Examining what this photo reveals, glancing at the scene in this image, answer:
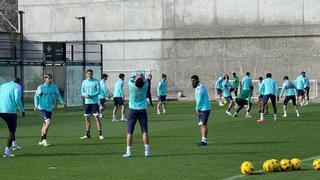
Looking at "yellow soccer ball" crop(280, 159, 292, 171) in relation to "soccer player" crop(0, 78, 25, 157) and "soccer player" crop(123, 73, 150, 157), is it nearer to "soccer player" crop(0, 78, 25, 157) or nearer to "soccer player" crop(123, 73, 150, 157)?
"soccer player" crop(123, 73, 150, 157)

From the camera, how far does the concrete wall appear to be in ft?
175

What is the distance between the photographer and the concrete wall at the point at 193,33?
53.3 meters

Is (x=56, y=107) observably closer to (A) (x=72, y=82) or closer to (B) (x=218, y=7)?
(A) (x=72, y=82)

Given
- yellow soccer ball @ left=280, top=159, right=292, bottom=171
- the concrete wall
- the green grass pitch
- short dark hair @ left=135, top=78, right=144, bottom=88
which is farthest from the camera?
the concrete wall

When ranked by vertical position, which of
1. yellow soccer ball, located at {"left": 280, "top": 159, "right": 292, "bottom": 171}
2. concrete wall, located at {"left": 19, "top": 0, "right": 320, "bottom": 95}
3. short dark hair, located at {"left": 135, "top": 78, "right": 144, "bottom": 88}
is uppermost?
concrete wall, located at {"left": 19, "top": 0, "right": 320, "bottom": 95}

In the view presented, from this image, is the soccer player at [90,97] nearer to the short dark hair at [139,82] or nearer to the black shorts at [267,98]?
the short dark hair at [139,82]

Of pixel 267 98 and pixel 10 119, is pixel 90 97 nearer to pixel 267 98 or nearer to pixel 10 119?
pixel 10 119

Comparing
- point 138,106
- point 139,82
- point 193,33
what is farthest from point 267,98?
point 193,33

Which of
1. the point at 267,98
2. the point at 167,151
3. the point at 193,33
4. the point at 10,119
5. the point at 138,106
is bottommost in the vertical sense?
the point at 167,151

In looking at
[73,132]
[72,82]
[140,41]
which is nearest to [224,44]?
[140,41]

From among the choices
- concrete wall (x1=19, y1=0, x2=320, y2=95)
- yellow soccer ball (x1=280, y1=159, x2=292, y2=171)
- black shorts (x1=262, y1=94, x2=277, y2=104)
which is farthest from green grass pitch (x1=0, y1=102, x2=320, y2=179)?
concrete wall (x1=19, y1=0, x2=320, y2=95)

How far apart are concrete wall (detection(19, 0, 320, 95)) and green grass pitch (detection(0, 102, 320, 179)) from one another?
21.7 metres

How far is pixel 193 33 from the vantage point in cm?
5619

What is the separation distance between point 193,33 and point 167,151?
37.0 metres
